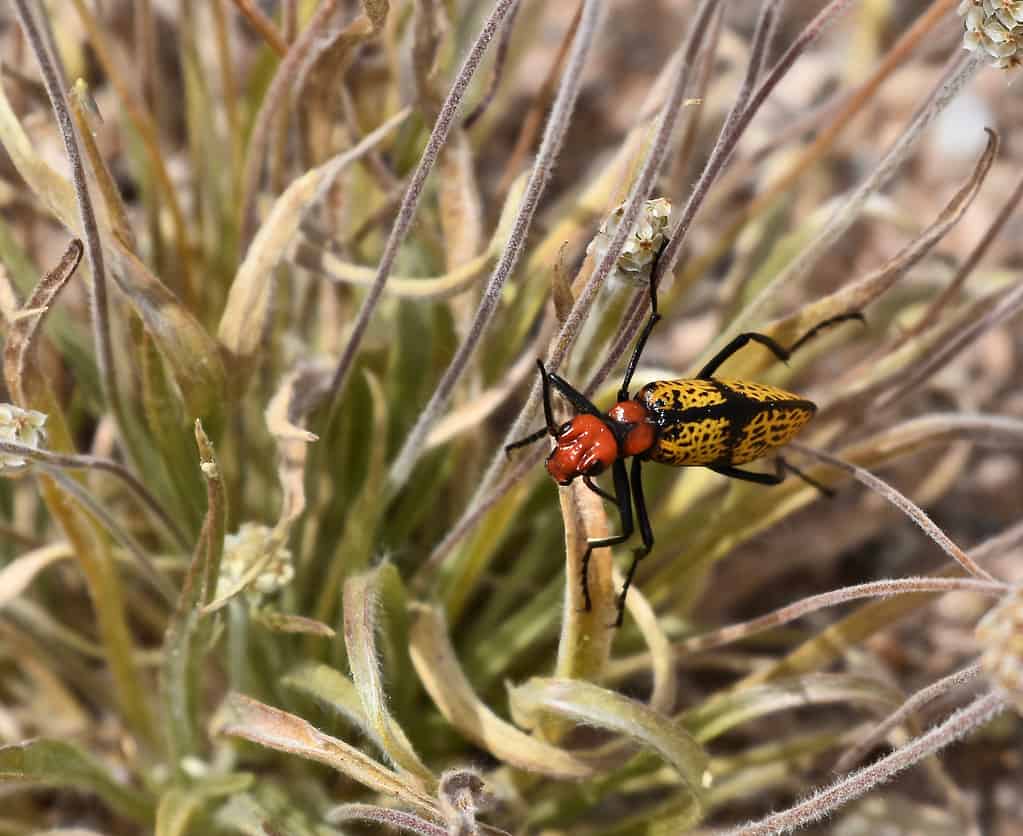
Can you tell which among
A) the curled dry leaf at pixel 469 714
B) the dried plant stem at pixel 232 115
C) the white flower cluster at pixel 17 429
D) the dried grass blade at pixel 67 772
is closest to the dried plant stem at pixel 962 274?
the curled dry leaf at pixel 469 714

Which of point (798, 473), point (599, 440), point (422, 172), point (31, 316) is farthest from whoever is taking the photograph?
point (798, 473)

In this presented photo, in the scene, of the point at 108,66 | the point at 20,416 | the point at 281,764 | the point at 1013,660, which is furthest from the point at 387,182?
the point at 1013,660

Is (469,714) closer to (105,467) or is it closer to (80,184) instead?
(105,467)

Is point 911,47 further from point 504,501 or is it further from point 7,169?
point 7,169

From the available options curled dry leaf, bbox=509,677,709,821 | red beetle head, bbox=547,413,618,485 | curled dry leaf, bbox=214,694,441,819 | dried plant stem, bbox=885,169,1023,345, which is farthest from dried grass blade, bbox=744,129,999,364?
curled dry leaf, bbox=214,694,441,819

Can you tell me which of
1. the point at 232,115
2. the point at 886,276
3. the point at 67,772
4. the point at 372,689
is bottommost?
the point at 67,772

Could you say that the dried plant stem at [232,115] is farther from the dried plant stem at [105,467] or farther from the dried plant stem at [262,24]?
the dried plant stem at [105,467]

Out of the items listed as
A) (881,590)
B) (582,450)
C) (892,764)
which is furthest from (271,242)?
(892,764)
